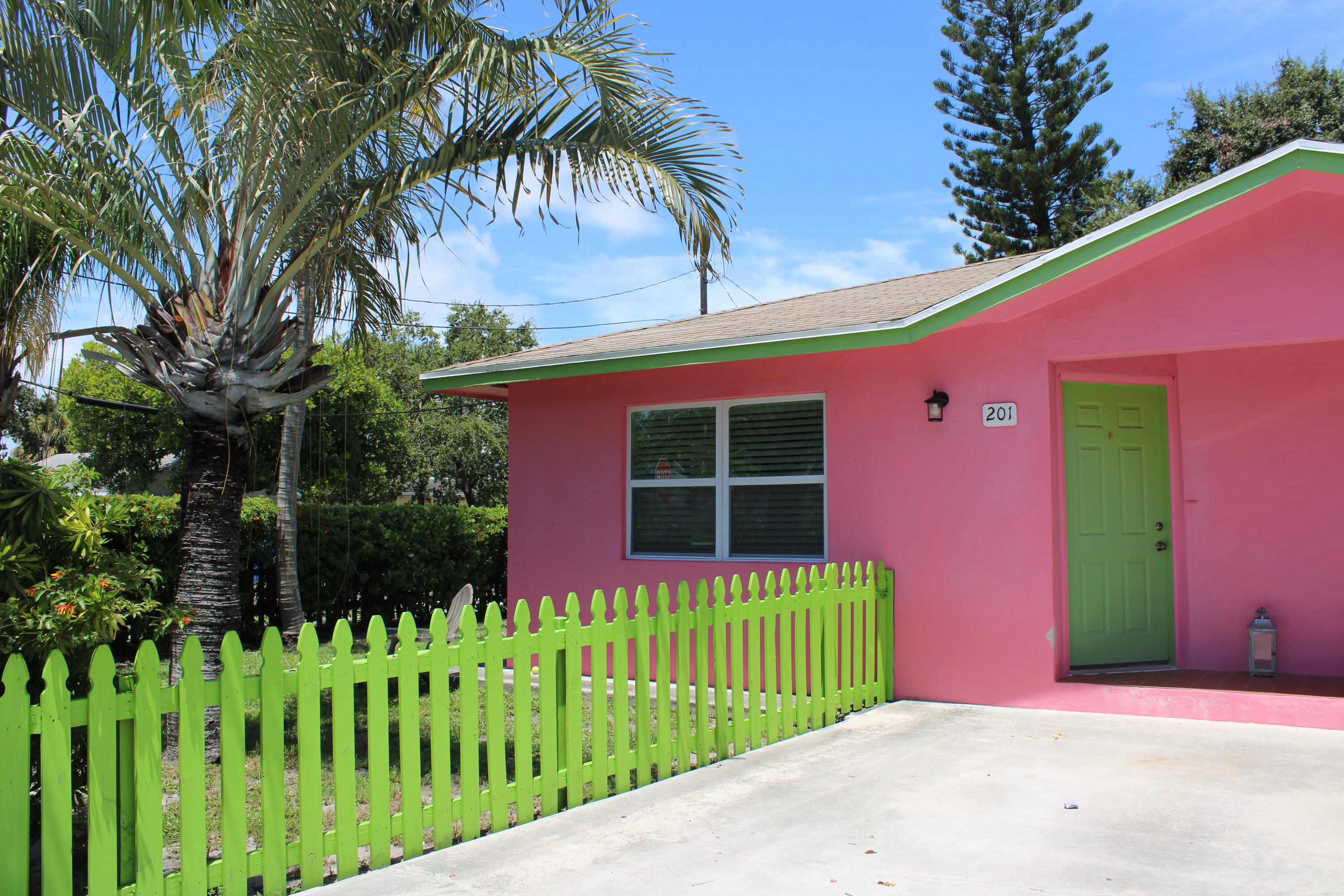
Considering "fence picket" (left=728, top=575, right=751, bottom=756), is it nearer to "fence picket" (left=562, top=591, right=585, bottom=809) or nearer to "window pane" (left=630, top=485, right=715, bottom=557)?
"fence picket" (left=562, top=591, right=585, bottom=809)

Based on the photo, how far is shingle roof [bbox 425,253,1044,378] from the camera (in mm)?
7645

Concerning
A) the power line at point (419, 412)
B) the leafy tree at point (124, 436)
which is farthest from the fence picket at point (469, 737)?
the leafy tree at point (124, 436)

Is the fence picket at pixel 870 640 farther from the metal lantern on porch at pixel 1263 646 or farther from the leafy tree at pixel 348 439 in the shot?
the leafy tree at pixel 348 439

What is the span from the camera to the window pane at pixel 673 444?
27.9 feet

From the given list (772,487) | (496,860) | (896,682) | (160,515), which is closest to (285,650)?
(160,515)

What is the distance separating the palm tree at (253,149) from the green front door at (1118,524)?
3.61 meters

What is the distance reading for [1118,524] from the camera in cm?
773

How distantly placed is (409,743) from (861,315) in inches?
197

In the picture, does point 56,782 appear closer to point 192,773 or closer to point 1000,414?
point 192,773

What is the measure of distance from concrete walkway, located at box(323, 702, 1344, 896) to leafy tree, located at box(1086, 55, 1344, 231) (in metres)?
20.1

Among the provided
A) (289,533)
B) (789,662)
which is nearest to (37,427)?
(289,533)

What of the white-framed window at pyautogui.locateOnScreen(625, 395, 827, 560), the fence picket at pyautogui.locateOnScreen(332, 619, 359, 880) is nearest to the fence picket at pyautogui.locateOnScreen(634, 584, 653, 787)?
the fence picket at pyautogui.locateOnScreen(332, 619, 359, 880)

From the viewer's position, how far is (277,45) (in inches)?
210

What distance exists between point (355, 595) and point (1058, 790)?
409 inches
